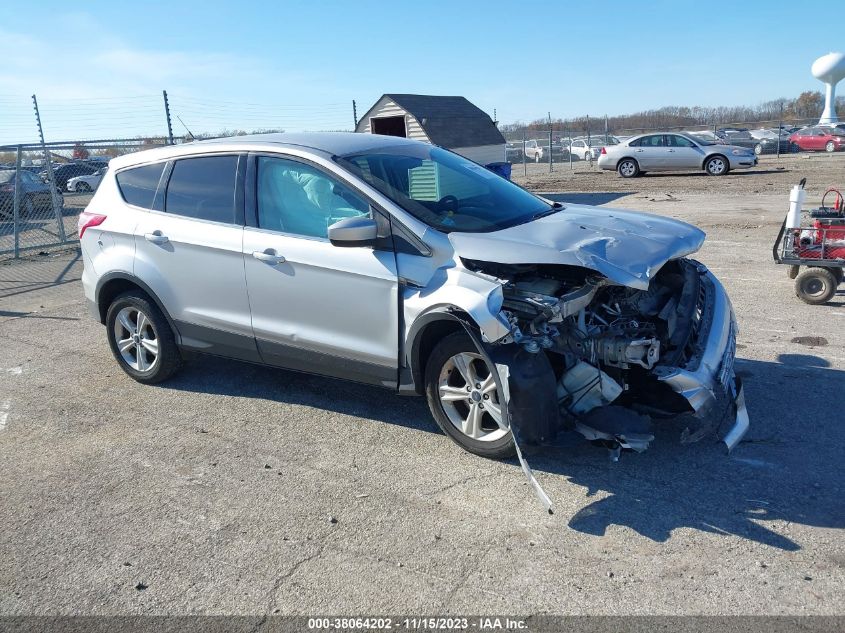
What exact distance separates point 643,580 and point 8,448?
406 cm

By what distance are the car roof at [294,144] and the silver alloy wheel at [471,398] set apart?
5.37 ft

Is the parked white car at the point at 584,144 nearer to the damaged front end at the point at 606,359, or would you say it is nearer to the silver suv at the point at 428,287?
the silver suv at the point at 428,287

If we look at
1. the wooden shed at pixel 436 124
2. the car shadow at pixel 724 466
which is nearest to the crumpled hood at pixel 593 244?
the car shadow at pixel 724 466

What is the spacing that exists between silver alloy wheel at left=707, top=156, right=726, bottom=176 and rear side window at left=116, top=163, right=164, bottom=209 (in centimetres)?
2162

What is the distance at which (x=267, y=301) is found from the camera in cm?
486

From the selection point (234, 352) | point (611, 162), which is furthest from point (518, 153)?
point (234, 352)

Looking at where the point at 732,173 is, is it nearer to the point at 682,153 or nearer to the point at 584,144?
the point at 682,153

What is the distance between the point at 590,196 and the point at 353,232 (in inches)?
630

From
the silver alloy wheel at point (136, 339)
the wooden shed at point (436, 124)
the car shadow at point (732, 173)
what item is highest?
the wooden shed at point (436, 124)

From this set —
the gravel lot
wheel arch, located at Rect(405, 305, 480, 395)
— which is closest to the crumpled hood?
wheel arch, located at Rect(405, 305, 480, 395)

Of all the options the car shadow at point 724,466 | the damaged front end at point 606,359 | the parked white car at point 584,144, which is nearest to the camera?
the car shadow at point 724,466

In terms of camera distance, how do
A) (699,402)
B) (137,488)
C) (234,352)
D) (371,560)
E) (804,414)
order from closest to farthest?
1. (371,560)
2. (699,402)
3. (137,488)
4. (804,414)
5. (234,352)

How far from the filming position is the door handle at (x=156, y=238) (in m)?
5.32

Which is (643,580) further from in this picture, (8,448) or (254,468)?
(8,448)
